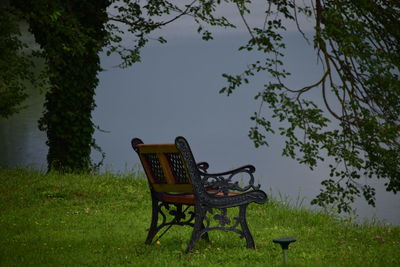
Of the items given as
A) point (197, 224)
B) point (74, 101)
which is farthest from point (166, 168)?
point (74, 101)

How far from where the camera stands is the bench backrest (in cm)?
747

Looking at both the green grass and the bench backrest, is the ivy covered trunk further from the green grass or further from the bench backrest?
the bench backrest

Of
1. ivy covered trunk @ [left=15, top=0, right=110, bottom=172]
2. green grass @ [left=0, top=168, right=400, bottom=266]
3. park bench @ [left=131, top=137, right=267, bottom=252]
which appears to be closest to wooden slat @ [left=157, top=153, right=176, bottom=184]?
park bench @ [left=131, top=137, right=267, bottom=252]

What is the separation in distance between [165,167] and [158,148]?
25 centimetres

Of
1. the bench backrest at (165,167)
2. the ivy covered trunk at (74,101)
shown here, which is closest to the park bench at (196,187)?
the bench backrest at (165,167)

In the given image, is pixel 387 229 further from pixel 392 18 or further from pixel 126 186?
pixel 126 186

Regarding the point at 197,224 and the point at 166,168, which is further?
the point at 166,168

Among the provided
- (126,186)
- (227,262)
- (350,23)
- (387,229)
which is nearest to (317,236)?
(387,229)

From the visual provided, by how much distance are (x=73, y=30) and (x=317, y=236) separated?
460 centimetres

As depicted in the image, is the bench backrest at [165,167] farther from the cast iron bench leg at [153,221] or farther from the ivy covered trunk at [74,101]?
the ivy covered trunk at [74,101]

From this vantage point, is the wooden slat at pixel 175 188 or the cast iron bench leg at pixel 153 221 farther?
the cast iron bench leg at pixel 153 221

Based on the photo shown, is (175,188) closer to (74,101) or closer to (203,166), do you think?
(203,166)

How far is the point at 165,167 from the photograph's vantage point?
7.59 metres

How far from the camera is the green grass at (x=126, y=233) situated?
7.20 metres
